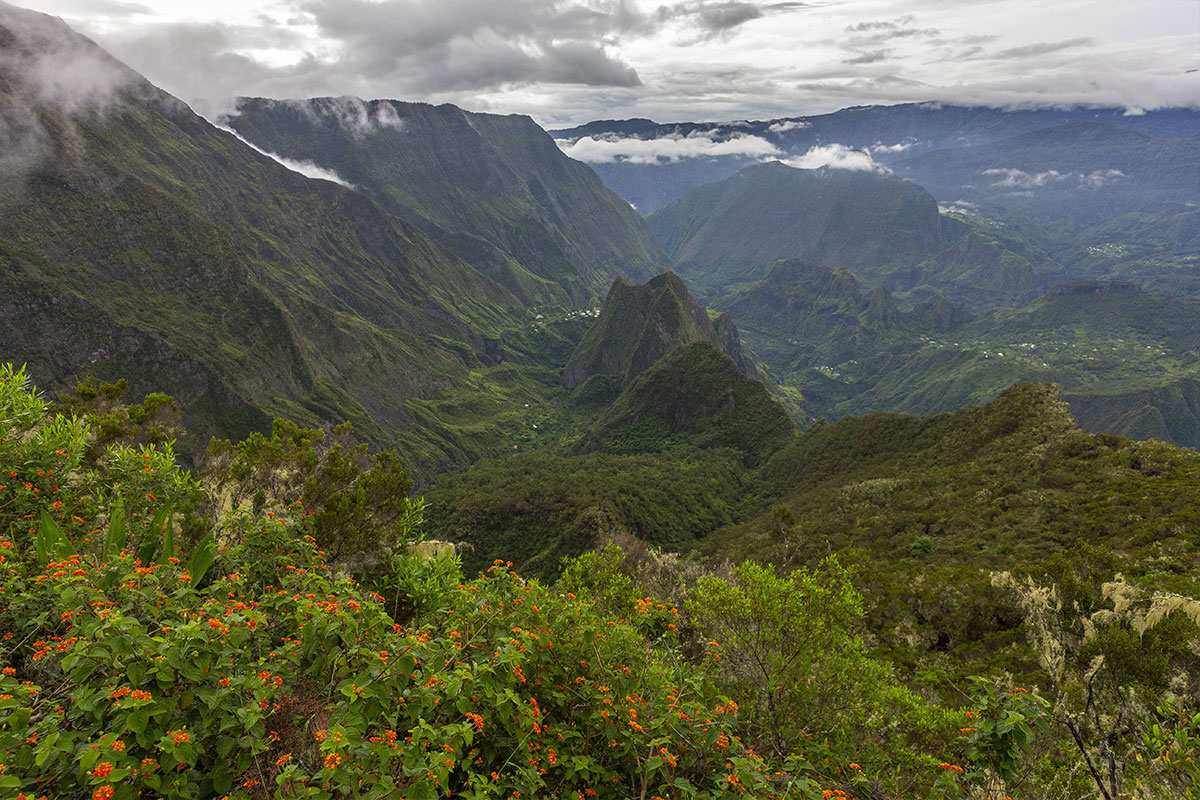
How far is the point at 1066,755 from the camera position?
16172 millimetres

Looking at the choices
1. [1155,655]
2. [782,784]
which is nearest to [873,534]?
[1155,655]

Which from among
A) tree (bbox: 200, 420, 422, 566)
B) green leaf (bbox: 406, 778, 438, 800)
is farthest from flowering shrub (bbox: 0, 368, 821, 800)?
tree (bbox: 200, 420, 422, 566)

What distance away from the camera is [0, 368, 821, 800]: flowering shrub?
231 inches

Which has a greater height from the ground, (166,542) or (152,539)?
(166,542)

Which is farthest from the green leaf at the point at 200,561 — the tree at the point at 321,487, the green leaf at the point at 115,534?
the tree at the point at 321,487

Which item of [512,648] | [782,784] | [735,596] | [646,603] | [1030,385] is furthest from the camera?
[1030,385]

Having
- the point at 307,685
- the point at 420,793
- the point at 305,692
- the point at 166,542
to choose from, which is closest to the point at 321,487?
the point at 166,542

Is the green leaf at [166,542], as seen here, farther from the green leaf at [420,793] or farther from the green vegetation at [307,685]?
the green leaf at [420,793]

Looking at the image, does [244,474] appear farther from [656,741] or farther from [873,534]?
[873,534]

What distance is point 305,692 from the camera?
781 cm

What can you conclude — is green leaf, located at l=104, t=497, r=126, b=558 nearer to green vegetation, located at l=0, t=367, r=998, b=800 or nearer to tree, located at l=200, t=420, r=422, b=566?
green vegetation, located at l=0, t=367, r=998, b=800

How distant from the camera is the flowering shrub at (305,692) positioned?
587 cm

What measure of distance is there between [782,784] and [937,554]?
57791 millimetres

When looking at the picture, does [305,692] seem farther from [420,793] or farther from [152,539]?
Answer: [152,539]
